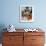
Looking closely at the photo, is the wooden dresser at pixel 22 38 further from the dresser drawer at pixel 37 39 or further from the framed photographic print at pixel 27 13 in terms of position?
the framed photographic print at pixel 27 13

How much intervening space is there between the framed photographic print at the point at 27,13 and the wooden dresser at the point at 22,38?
0.66m

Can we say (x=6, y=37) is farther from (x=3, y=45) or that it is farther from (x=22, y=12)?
(x=22, y=12)

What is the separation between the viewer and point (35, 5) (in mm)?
4137

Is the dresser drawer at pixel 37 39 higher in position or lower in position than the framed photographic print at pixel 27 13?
lower

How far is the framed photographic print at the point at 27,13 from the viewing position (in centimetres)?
411

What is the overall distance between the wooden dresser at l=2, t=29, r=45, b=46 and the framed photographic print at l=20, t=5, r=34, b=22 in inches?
26.1

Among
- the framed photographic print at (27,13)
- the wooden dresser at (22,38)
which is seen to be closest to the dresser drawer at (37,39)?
the wooden dresser at (22,38)

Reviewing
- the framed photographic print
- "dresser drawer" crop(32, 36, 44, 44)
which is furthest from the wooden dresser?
the framed photographic print

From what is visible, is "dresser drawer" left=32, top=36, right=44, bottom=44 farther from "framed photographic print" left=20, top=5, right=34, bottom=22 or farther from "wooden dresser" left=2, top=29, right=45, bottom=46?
"framed photographic print" left=20, top=5, right=34, bottom=22

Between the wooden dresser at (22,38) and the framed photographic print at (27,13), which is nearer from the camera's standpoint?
the wooden dresser at (22,38)

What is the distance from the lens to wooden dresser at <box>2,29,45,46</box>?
3.63m

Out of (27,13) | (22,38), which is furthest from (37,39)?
(27,13)

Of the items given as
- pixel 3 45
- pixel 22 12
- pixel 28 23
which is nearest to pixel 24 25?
pixel 28 23

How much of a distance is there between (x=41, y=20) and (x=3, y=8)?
136 centimetres
